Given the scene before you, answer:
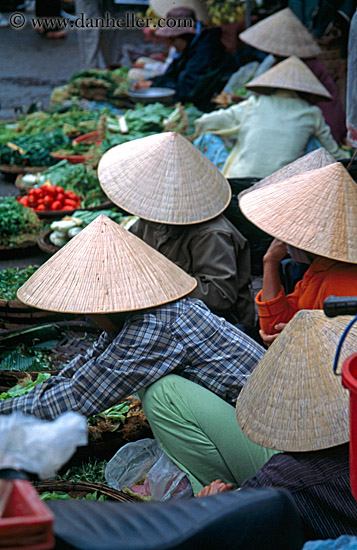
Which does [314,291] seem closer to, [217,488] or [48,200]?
[217,488]

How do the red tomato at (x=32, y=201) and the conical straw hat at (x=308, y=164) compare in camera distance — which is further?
the red tomato at (x=32, y=201)

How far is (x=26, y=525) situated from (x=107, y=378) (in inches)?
51.8

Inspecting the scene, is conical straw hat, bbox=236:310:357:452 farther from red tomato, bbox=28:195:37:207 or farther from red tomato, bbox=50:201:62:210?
red tomato, bbox=28:195:37:207

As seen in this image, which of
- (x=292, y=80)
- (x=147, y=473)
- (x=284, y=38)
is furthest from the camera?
(x=284, y=38)

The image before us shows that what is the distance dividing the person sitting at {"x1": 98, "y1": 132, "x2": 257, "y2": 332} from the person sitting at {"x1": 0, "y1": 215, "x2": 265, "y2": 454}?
0.68m

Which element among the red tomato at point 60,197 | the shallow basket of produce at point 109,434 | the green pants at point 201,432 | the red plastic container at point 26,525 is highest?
the red plastic container at point 26,525

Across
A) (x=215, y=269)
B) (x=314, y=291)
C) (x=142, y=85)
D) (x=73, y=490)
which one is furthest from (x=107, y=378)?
(x=142, y=85)

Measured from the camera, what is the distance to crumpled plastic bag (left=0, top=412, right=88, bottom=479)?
1.05 meters

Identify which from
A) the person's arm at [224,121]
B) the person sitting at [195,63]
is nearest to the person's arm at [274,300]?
the person's arm at [224,121]

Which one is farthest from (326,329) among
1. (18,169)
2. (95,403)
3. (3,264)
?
(18,169)

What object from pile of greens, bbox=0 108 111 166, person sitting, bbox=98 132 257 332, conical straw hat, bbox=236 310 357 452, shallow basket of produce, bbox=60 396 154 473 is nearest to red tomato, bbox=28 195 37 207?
pile of greens, bbox=0 108 111 166

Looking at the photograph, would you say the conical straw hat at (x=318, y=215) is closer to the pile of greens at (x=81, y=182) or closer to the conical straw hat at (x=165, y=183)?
the conical straw hat at (x=165, y=183)

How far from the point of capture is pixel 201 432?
242cm

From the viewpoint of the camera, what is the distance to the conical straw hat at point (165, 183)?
3.10 m
